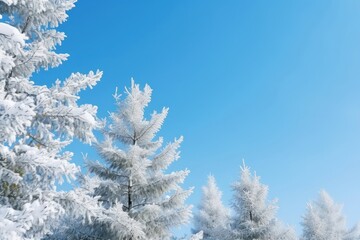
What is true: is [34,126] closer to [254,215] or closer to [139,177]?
[139,177]

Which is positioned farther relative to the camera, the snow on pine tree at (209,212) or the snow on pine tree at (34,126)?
the snow on pine tree at (209,212)

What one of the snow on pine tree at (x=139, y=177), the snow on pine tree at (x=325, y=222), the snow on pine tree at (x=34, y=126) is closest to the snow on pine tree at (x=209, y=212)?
the snow on pine tree at (x=325, y=222)

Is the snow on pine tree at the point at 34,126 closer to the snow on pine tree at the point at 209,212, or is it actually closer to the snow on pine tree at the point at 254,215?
the snow on pine tree at the point at 254,215

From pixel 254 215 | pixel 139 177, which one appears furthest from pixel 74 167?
pixel 254 215

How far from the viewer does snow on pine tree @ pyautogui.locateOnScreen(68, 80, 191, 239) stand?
41.4 ft

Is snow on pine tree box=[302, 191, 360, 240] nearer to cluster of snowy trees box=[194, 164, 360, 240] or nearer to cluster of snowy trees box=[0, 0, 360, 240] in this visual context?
cluster of snowy trees box=[194, 164, 360, 240]

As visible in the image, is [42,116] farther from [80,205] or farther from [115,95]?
[115,95]

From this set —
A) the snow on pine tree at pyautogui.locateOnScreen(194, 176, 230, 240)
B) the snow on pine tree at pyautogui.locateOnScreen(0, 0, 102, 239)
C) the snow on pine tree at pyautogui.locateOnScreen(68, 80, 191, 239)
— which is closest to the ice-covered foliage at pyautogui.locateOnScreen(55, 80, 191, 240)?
the snow on pine tree at pyautogui.locateOnScreen(68, 80, 191, 239)

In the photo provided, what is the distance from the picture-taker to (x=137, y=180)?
13.4 metres

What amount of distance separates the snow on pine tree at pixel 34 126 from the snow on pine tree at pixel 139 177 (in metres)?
4.86

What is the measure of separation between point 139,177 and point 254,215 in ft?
29.3

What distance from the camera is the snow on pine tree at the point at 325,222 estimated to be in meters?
25.5

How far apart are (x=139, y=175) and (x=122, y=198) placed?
1.21 metres

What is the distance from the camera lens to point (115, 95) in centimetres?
1512
